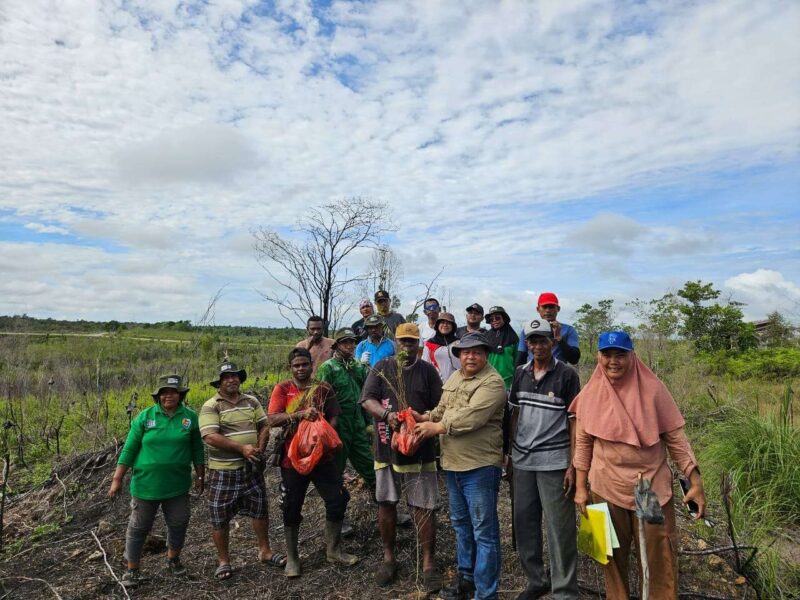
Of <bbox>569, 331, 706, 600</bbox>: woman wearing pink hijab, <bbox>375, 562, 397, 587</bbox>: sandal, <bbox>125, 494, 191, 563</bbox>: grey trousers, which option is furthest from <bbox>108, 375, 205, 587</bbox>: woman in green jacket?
<bbox>569, 331, 706, 600</bbox>: woman wearing pink hijab

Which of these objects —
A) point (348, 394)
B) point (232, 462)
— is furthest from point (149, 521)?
point (348, 394)

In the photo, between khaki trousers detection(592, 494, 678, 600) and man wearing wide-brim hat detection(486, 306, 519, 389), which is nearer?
khaki trousers detection(592, 494, 678, 600)

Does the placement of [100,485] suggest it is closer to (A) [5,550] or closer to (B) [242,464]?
(A) [5,550]

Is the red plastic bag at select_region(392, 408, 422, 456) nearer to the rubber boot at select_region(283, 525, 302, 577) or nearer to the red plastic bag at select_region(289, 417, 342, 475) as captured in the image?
the red plastic bag at select_region(289, 417, 342, 475)

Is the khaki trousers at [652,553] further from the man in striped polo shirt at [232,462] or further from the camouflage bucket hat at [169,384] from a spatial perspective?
the camouflage bucket hat at [169,384]

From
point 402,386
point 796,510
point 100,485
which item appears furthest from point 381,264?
point 796,510

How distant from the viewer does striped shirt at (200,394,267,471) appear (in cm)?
410

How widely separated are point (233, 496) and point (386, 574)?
1350 millimetres

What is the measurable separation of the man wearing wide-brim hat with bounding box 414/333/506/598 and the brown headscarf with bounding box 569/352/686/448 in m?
0.64

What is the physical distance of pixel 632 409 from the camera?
2.88m

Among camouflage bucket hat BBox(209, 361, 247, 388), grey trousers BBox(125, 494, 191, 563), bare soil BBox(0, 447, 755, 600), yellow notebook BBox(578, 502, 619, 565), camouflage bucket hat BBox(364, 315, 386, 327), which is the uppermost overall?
camouflage bucket hat BBox(364, 315, 386, 327)

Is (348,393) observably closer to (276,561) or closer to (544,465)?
(276,561)

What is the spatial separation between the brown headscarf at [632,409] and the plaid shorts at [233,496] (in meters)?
2.69

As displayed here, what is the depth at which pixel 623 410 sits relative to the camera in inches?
114
